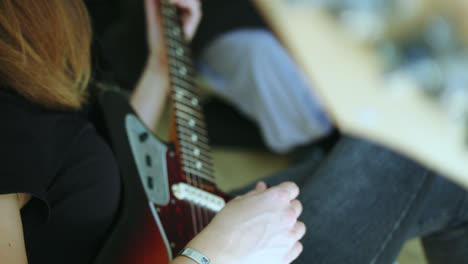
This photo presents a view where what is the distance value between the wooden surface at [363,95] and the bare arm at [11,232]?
1.23 meters

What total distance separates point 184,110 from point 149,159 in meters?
0.15

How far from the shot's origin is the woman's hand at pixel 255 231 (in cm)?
51

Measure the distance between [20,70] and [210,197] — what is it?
338mm

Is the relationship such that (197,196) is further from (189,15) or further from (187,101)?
(189,15)

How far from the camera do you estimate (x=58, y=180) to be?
0.54 metres

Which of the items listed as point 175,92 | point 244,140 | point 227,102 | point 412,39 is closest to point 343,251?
point 175,92

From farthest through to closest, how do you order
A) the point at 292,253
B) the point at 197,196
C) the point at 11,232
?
the point at 197,196 < the point at 292,253 < the point at 11,232

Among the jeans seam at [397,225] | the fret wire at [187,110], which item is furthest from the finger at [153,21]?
the jeans seam at [397,225]

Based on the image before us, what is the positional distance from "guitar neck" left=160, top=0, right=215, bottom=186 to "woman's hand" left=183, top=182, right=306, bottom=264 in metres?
0.19

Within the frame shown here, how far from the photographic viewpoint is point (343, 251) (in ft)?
2.20

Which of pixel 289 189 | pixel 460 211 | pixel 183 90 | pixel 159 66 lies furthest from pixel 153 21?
pixel 460 211

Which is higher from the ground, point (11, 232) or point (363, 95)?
point (11, 232)

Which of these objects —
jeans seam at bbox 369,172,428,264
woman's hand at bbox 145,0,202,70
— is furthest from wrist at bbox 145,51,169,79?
jeans seam at bbox 369,172,428,264

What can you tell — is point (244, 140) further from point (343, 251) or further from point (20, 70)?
point (20, 70)
